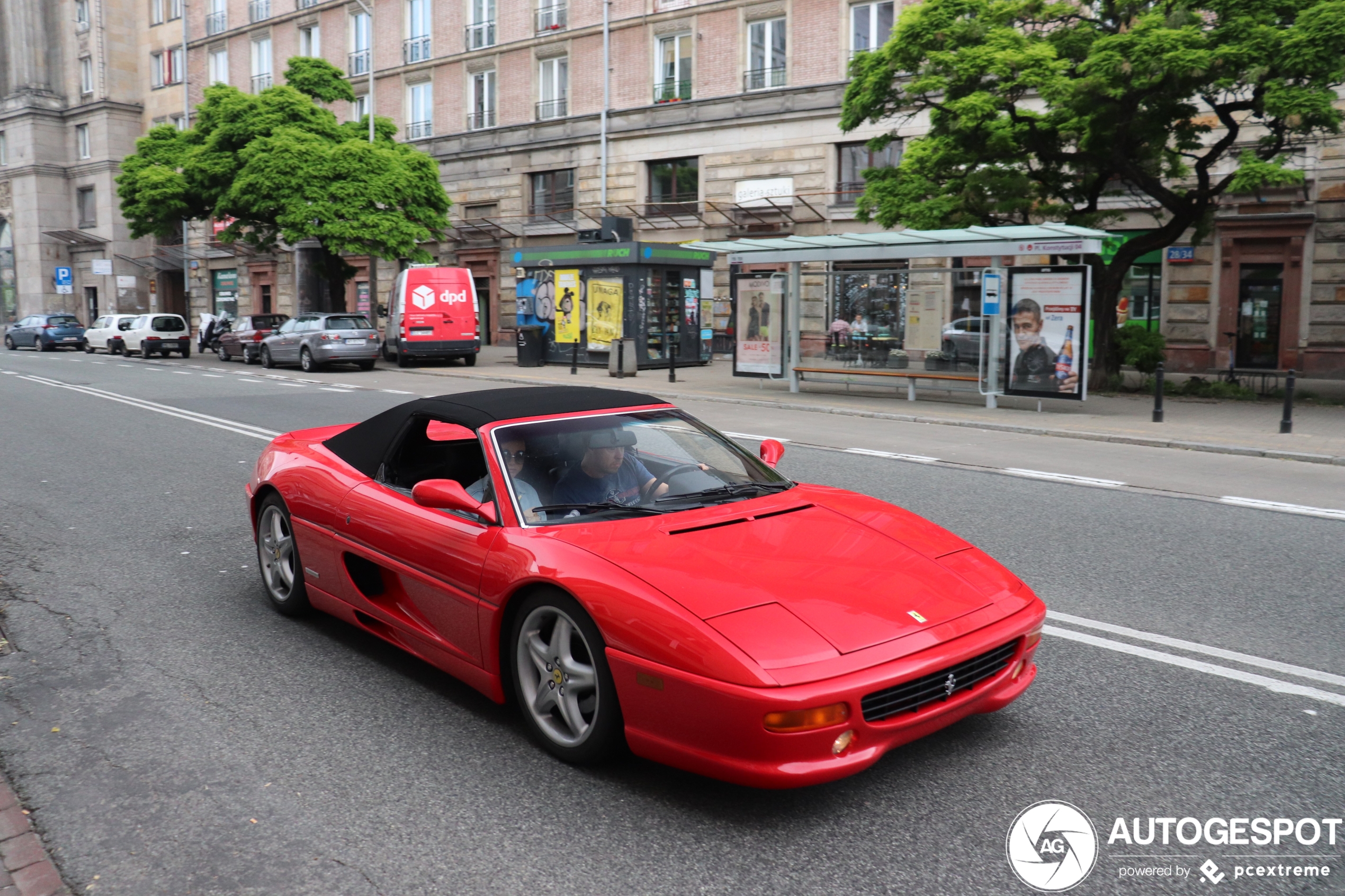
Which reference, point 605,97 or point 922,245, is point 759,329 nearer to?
point 922,245

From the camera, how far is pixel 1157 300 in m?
27.1

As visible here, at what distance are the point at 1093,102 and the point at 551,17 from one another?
2486 centimetres

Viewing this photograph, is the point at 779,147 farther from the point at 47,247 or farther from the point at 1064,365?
the point at 47,247

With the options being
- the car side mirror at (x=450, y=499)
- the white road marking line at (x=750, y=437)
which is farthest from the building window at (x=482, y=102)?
the car side mirror at (x=450, y=499)

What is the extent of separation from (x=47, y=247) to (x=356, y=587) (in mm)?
66102

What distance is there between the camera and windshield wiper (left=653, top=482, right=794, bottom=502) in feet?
14.5

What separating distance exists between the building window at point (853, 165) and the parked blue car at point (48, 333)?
3239 cm

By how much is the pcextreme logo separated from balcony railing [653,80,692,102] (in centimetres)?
3320

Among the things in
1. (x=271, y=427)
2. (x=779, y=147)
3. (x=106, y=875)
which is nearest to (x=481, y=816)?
(x=106, y=875)

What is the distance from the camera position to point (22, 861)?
3162 mm

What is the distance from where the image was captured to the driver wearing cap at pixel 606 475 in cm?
432

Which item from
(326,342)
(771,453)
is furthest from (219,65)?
(771,453)

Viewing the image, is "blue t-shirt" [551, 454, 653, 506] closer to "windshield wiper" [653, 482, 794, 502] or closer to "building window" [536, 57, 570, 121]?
"windshield wiper" [653, 482, 794, 502]

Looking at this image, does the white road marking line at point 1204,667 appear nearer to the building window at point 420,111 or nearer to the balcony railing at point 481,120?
the balcony railing at point 481,120
